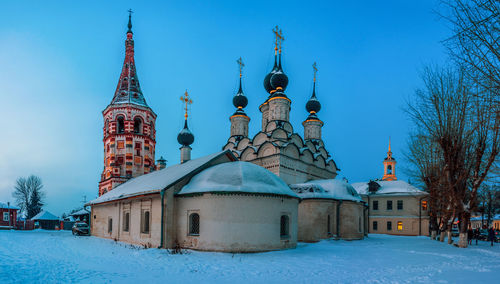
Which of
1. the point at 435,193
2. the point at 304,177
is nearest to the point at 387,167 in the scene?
the point at 304,177

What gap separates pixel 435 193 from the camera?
69.2ft

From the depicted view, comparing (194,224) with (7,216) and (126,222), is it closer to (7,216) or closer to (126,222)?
(126,222)

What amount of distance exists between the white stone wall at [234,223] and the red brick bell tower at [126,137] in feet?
53.4

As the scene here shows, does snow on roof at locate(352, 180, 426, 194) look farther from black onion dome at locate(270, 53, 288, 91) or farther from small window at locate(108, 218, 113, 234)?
small window at locate(108, 218, 113, 234)

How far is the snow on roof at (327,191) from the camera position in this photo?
2135 centimetres

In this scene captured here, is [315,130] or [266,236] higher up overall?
[315,130]

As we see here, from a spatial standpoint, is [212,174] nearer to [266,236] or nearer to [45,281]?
[266,236]

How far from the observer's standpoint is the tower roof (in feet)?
99.3

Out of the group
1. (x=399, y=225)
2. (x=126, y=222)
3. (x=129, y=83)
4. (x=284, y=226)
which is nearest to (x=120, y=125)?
(x=129, y=83)

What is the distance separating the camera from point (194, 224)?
14961 mm

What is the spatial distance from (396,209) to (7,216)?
43.4 meters

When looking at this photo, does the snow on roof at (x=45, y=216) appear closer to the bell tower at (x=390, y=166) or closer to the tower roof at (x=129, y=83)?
the tower roof at (x=129, y=83)

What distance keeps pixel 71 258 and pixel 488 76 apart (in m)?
13.7

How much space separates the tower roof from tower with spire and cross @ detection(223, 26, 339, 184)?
959 cm
